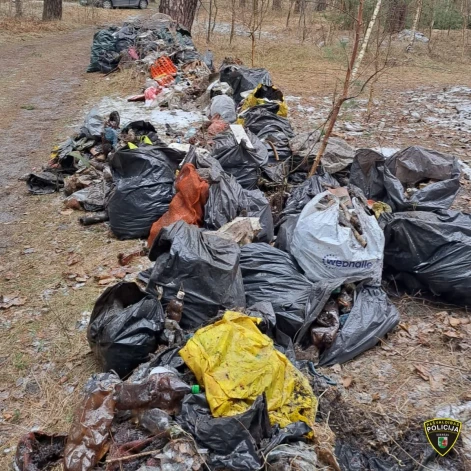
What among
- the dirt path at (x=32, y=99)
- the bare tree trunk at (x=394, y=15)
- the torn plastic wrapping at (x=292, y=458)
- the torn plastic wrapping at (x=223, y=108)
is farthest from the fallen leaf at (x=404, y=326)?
the bare tree trunk at (x=394, y=15)

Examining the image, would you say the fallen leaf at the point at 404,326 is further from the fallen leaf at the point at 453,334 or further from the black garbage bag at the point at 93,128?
the black garbage bag at the point at 93,128

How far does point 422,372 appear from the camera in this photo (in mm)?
2650

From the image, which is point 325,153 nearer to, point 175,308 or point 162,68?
point 175,308

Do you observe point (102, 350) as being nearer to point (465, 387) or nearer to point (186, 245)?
point (186, 245)

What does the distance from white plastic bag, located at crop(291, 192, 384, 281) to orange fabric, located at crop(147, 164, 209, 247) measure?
0.89 meters

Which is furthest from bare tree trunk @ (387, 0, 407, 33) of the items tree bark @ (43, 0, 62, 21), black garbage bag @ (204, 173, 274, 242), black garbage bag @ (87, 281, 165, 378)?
tree bark @ (43, 0, 62, 21)

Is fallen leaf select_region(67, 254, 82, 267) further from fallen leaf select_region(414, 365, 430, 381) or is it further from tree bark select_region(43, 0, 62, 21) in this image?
tree bark select_region(43, 0, 62, 21)

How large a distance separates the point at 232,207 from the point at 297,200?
0.56 meters

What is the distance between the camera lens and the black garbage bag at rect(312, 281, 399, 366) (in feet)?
8.95

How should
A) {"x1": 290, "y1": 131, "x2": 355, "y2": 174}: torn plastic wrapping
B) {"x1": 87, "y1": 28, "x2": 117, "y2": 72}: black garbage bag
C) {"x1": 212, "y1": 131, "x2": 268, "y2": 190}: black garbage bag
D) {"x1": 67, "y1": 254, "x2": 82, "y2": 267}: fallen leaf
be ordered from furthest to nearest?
{"x1": 87, "y1": 28, "x2": 117, "y2": 72}: black garbage bag
{"x1": 290, "y1": 131, "x2": 355, "y2": 174}: torn plastic wrapping
{"x1": 212, "y1": 131, "x2": 268, "y2": 190}: black garbage bag
{"x1": 67, "y1": 254, "x2": 82, "y2": 267}: fallen leaf

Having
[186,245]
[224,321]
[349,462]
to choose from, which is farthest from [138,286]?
[349,462]

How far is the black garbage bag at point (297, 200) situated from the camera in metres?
3.55

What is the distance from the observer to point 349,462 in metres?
2.05

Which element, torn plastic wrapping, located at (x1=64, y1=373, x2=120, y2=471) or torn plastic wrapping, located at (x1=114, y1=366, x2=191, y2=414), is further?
torn plastic wrapping, located at (x1=114, y1=366, x2=191, y2=414)
